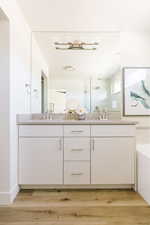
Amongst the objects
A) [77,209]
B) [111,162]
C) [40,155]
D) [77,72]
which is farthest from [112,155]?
[77,72]

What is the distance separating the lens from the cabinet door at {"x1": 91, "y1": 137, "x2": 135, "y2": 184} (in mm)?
2424

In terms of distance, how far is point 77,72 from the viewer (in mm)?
2986

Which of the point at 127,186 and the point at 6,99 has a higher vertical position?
the point at 6,99

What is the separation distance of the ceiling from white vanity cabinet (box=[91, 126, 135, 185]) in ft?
4.81

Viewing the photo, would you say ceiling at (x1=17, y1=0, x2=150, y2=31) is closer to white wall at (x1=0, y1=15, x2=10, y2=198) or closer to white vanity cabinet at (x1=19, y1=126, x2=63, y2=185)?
white wall at (x1=0, y1=15, x2=10, y2=198)

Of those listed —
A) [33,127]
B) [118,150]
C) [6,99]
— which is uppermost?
[6,99]

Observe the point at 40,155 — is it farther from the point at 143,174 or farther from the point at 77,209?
the point at 143,174

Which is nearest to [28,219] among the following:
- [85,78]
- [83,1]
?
[85,78]

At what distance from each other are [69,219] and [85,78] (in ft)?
6.38

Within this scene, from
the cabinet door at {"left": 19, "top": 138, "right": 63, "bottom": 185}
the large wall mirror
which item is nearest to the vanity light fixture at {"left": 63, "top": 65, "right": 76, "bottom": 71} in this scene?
the large wall mirror

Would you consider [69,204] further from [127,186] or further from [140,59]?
[140,59]

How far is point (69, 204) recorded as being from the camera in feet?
6.94

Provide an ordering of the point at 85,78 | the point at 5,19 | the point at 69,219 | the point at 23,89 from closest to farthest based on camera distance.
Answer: the point at 69,219 → the point at 5,19 → the point at 23,89 → the point at 85,78

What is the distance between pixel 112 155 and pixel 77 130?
544 mm
